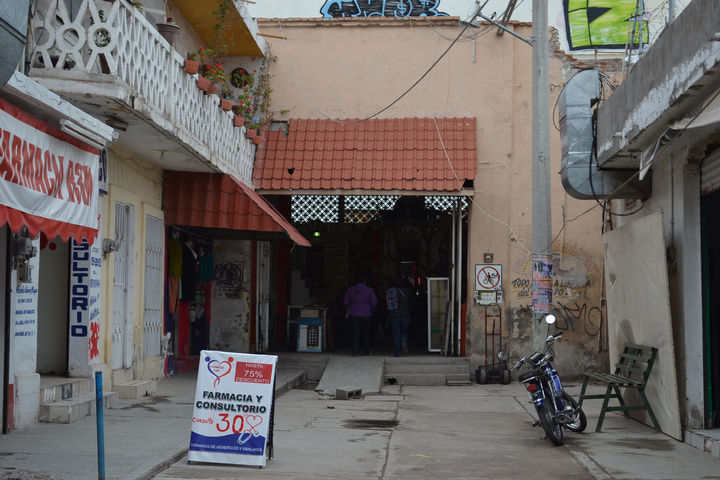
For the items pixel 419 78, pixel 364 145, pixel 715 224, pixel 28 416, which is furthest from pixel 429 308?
pixel 28 416

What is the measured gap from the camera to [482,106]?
1861cm

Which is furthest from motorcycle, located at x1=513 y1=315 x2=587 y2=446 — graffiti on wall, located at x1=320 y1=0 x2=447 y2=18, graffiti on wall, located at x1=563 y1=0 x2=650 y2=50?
graffiti on wall, located at x1=320 y1=0 x2=447 y2=18

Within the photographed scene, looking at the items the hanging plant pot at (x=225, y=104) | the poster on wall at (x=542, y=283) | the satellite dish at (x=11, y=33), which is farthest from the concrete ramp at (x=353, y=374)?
the satellite dish at (x=11, y=33)

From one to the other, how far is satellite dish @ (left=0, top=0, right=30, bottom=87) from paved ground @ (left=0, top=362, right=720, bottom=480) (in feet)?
11.4

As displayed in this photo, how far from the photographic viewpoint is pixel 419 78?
18.8 metres

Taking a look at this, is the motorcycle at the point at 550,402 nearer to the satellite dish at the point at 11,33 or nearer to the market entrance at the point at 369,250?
the satellite dish at the point at 11,33

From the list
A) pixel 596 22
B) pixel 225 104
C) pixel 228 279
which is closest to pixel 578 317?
pixel 596 22

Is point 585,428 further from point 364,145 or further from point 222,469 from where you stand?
point 364,145

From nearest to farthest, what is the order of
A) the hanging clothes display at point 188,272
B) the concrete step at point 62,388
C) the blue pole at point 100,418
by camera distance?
the blue pole at point 100,418 < the concrete step at point 62,388 < the hanging clothes display at point 188,272

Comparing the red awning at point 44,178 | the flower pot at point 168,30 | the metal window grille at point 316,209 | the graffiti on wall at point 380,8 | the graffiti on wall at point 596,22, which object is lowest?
the red awning at point 44,178

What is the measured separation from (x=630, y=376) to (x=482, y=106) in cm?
817

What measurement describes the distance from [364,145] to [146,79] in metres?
7.95

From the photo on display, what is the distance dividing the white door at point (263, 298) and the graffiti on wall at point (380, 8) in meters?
5.72

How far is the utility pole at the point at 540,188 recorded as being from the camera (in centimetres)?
1270
